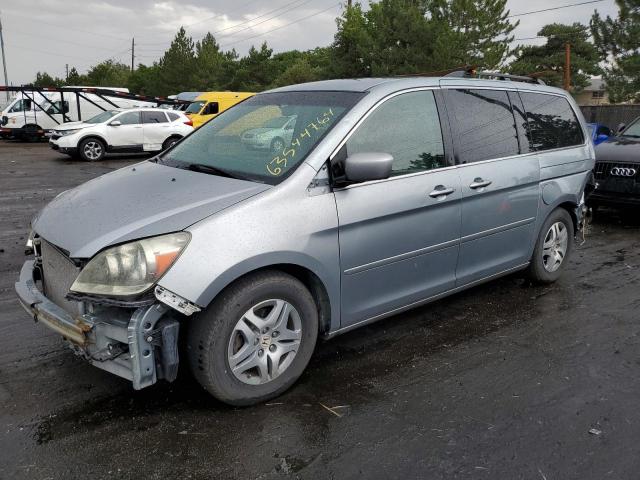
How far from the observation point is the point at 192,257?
9.35ft

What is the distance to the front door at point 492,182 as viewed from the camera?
165 inches

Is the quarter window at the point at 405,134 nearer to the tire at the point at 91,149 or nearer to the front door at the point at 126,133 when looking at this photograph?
the tire at the point at 91,149

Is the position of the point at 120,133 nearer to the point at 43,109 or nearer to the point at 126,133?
the point at 126,133

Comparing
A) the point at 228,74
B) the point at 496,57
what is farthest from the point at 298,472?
the point at 228,74

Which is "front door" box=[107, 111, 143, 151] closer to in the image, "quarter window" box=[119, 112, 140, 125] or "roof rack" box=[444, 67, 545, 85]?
"quarter window" box=[119, 112, 140, 125]

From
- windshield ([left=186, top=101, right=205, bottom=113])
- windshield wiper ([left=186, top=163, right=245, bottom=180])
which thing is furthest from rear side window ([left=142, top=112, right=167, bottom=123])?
windshield wiper ([left=186, top=163, right=245, bottom=180])

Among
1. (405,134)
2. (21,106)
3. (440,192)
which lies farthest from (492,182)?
(21,106)

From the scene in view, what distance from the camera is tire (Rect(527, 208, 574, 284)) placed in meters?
5.09

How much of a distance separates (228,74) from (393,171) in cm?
6145

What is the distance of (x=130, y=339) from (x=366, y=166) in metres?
1.57

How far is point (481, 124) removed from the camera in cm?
439

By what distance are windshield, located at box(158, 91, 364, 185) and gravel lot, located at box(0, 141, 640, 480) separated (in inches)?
52.0

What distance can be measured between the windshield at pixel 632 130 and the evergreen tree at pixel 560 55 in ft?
124

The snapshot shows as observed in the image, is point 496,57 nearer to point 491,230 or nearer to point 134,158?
point 134,158
